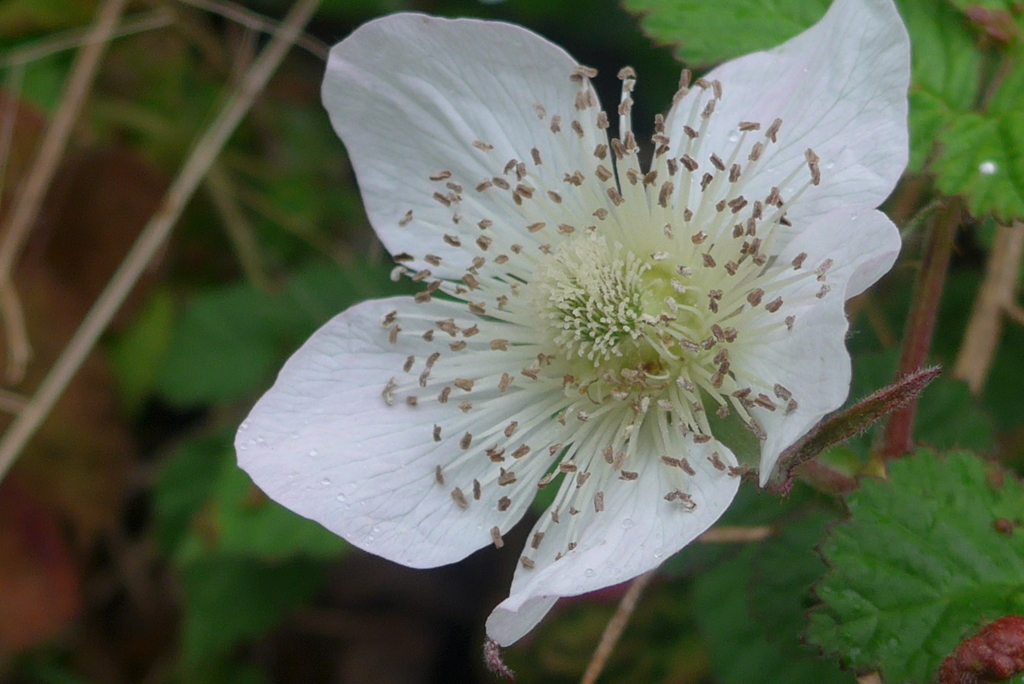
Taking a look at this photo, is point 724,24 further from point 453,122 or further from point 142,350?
point 142,350

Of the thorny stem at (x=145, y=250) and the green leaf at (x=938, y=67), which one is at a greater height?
the green leaf at (x=938, y=67)

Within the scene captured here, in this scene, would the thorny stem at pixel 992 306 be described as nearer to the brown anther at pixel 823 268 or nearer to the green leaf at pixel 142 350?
the brown anther at pixel 823 268

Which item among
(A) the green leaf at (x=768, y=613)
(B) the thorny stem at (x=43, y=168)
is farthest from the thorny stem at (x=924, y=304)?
(B) the thorny stem at (x=43, y=168)

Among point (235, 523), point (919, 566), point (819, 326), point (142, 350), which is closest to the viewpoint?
point (819, 326)

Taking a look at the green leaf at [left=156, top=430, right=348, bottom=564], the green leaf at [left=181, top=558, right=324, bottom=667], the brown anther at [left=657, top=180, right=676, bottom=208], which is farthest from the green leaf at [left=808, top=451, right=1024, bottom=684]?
the green leaf at [left=181, top=558, right=324, bottom=667]

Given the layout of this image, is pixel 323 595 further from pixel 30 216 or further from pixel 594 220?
pixel 594 220

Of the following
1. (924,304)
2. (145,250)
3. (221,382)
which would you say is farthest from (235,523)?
(924,304)

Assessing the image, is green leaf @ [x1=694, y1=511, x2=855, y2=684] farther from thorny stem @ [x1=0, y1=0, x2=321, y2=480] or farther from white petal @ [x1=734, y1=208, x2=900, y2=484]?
thorny stem @ [x1=0, y1=0, x2=321, y2=480]
